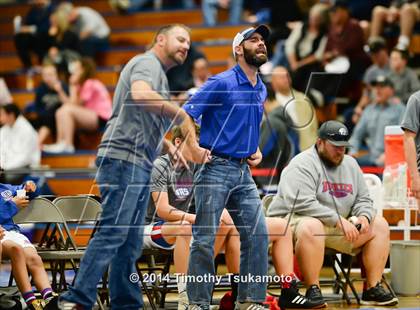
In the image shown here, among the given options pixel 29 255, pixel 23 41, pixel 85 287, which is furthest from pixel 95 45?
Answer: pixel 85 287

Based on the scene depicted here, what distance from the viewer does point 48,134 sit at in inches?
533

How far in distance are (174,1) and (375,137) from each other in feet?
18.6

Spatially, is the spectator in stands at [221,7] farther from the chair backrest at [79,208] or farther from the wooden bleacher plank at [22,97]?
the chair backrest at [79,208]

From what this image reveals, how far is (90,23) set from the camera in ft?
48.8

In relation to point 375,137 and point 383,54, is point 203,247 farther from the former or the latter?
point 383,54

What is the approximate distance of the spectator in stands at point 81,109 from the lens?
12992mm

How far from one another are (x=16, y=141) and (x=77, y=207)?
14.1ft

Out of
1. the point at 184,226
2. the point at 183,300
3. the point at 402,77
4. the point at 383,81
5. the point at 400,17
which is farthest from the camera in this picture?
the point at 400,17

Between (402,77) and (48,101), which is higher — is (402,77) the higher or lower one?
the higher one

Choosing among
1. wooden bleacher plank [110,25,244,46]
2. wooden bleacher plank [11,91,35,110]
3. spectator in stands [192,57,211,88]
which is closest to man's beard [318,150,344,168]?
spectator in stands [192,57,211,88]

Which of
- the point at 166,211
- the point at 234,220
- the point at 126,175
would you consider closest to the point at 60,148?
the point at 166,211

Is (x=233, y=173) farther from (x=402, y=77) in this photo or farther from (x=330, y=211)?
(x=402, y=77)

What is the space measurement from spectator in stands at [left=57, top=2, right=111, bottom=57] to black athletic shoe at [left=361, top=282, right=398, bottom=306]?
25.5 ft

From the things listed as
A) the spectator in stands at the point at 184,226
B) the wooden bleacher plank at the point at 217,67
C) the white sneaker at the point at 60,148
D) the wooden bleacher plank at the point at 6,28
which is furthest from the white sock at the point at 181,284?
the wooden bleacher plank at the point at 6,28
